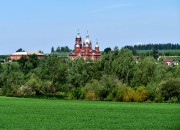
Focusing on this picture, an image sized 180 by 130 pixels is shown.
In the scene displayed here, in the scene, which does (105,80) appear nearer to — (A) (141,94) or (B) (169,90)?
(A) (141,94)

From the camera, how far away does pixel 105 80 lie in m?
79.3

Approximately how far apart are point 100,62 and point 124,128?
239 ft

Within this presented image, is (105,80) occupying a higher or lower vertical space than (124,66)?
lower

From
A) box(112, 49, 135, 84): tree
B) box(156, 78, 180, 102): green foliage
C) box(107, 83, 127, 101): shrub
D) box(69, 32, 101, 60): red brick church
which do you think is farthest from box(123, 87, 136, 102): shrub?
box(69, 32, 101, 60): red brick church

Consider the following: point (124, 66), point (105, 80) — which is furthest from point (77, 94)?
point (124, 66)

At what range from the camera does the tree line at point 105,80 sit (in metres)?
→ 73.4

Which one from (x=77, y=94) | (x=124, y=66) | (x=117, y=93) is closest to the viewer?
(x=117, y=93)

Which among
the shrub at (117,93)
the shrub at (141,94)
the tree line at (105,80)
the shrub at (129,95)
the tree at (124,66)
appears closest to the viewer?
the shrub at (129,95)

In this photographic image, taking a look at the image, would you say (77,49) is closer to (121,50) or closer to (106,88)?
(121,50)

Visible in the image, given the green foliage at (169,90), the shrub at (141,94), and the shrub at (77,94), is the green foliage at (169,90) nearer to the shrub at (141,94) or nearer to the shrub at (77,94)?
the shrub at (141,94)

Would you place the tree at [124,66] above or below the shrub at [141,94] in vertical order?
above

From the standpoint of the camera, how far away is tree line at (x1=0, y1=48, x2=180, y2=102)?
73.4 meters

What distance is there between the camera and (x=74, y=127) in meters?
30.3

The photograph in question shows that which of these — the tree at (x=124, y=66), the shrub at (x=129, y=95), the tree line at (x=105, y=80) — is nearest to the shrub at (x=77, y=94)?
the tree line at (x=105, y=80)
